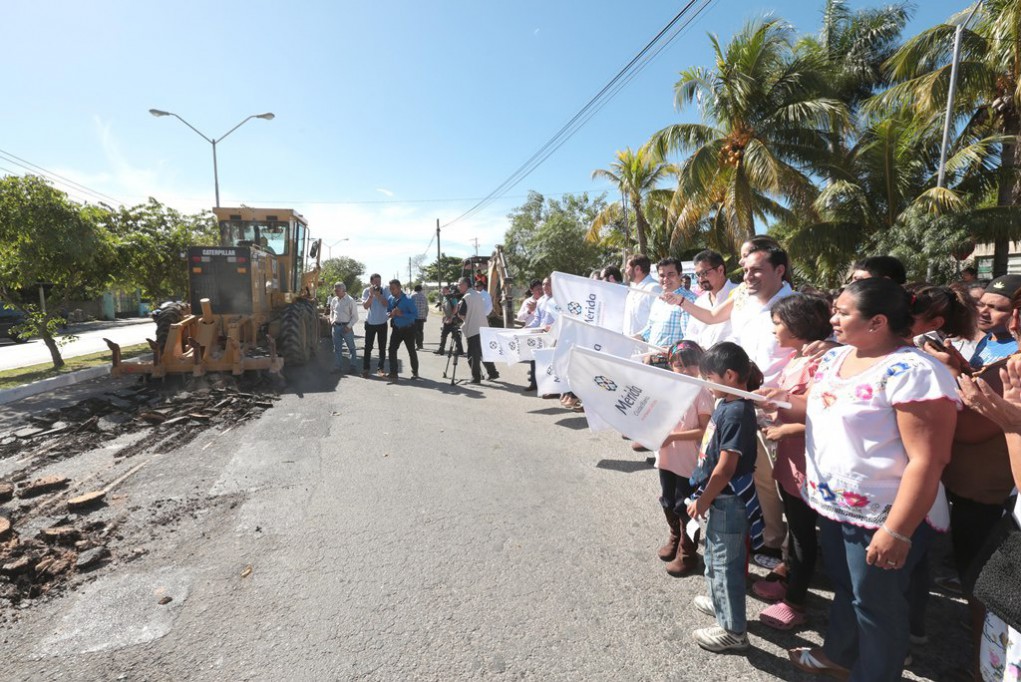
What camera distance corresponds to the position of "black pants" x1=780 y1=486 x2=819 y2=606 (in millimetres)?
2756

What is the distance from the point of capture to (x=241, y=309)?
10.2 metres

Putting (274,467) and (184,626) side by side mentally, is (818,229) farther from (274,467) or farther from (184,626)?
(184,626)

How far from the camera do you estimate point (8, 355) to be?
15.5m

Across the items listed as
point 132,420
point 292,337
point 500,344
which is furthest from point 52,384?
point 500,344

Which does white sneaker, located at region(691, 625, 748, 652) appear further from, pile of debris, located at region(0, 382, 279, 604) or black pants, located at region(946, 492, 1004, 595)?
pile of debris, located at region(0, 382, 279, 604)

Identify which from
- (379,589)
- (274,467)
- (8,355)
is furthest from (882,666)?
(8,355)

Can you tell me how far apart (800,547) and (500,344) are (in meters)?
5.76

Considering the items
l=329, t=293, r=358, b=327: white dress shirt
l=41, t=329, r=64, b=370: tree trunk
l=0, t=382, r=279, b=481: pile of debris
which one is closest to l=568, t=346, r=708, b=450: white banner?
l=0, t=382, r=279, b=481: pile of debris

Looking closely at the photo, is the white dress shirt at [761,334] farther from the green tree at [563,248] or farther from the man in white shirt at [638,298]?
the green tree at [563,248]

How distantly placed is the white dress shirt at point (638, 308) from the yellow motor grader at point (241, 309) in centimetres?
571

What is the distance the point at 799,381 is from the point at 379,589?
8.15 ft

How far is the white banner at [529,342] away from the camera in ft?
25.5

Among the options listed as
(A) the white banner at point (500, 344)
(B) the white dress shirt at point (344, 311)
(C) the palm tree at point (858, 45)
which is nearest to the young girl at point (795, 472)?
(A) the white banner at point (500, 344)

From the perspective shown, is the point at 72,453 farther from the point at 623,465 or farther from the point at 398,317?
the point at 623,465
